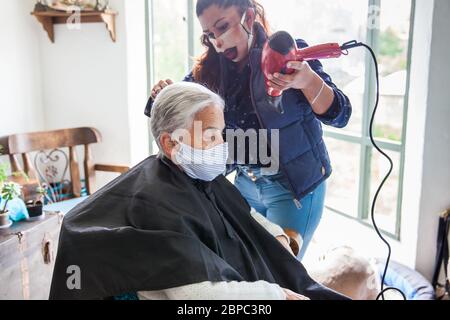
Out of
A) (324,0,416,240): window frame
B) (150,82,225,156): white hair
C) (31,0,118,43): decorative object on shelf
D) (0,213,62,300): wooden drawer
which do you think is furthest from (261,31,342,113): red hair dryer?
(0,213,62,300): wooden drawer

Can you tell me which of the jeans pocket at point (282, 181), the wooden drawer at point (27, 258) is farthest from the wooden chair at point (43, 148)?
the jeans pocket at point (282, 181)

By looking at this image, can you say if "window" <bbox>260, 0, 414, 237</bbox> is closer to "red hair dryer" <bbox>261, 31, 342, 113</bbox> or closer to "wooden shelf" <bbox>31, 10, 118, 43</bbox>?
"red hair dryer" <bbox>261, 31, 342, 113</bbox>

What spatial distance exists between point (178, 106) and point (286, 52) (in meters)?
0.34

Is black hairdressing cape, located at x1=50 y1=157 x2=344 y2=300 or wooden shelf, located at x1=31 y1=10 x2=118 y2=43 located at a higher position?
wooden shelf, located at x1=31 y1=10 x2=118 y2=43

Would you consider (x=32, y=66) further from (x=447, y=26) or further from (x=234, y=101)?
(x=447, y=26)

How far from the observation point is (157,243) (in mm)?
899

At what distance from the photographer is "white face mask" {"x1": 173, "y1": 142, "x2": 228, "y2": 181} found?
1.04 meters

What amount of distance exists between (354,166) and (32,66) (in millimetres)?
1885

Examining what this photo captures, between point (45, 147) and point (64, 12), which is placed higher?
point (64, 12)

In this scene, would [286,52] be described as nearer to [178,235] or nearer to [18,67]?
[178,235]

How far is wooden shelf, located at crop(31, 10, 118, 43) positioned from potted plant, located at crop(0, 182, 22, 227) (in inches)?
30.7

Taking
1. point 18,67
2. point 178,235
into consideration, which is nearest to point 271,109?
point 178,235

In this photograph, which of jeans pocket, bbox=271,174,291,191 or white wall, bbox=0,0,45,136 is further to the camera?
white wall, bbox=0,0,45,136

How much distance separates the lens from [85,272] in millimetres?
900
